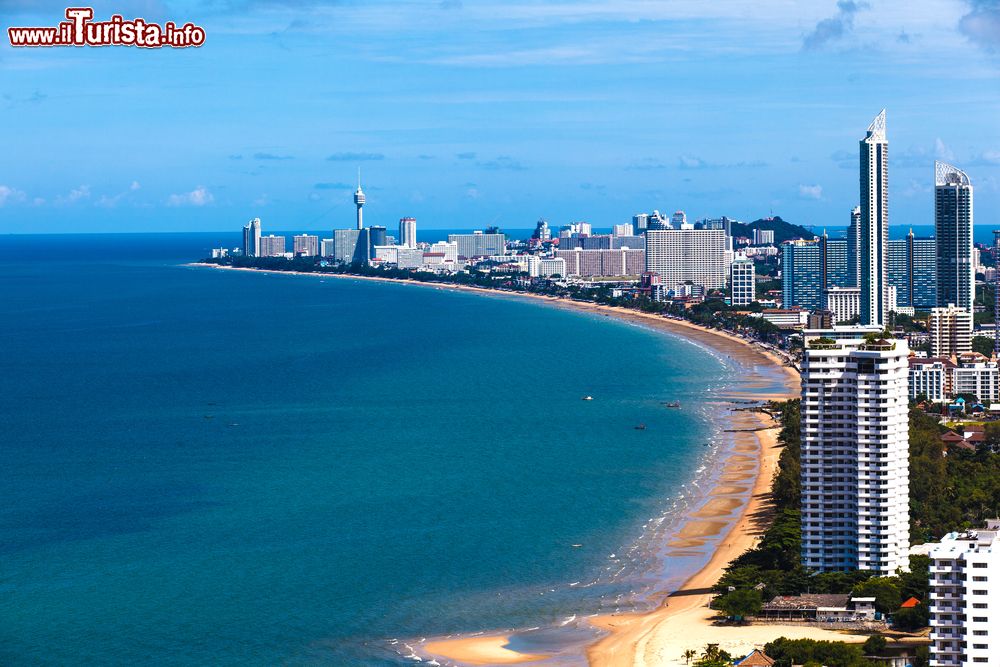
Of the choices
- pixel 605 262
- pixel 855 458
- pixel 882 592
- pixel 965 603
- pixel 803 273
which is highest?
pixel 605 262

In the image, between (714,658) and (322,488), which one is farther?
(322,488)

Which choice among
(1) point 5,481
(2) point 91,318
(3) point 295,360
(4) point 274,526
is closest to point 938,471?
(4) point 274,526

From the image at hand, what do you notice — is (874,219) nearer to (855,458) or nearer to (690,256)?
(690,256)

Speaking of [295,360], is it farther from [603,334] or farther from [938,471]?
[938,471]

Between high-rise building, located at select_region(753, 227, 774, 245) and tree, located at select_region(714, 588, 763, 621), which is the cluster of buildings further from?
high-rise building, located at select_region(753, 227, 774, 245)

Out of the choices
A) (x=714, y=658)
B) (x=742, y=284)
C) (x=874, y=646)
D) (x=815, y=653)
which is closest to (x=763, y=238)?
(x=742, y=284)

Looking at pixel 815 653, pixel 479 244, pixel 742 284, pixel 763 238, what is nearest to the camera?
pixel 815 653
